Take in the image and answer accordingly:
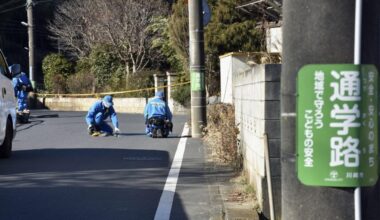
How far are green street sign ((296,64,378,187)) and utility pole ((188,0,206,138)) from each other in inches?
496

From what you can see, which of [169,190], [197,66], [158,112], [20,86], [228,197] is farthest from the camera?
[20,86]

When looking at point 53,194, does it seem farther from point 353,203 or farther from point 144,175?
point 353,203

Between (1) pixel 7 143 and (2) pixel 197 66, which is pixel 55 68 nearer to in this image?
(2) pixel 197 66

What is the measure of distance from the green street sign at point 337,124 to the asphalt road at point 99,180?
4373mm

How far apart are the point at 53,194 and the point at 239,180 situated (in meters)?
2.51

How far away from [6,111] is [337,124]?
9347mm

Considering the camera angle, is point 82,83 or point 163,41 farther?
point 82,83

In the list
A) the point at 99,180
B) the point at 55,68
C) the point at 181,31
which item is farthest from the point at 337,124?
the point at 55,68

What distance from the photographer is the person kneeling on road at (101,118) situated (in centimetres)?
1623

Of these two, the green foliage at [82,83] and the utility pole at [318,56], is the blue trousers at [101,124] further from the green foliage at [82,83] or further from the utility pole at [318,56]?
the green foliage at [82,83]

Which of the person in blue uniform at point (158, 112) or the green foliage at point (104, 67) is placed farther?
the green foliage at point (104, 67)

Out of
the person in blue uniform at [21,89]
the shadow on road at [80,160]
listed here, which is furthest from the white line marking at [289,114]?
the person in blue uniform at [21,89]

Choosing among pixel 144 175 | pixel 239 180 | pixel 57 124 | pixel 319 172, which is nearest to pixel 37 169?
pixel 144 175

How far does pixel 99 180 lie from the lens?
30.8 feet
